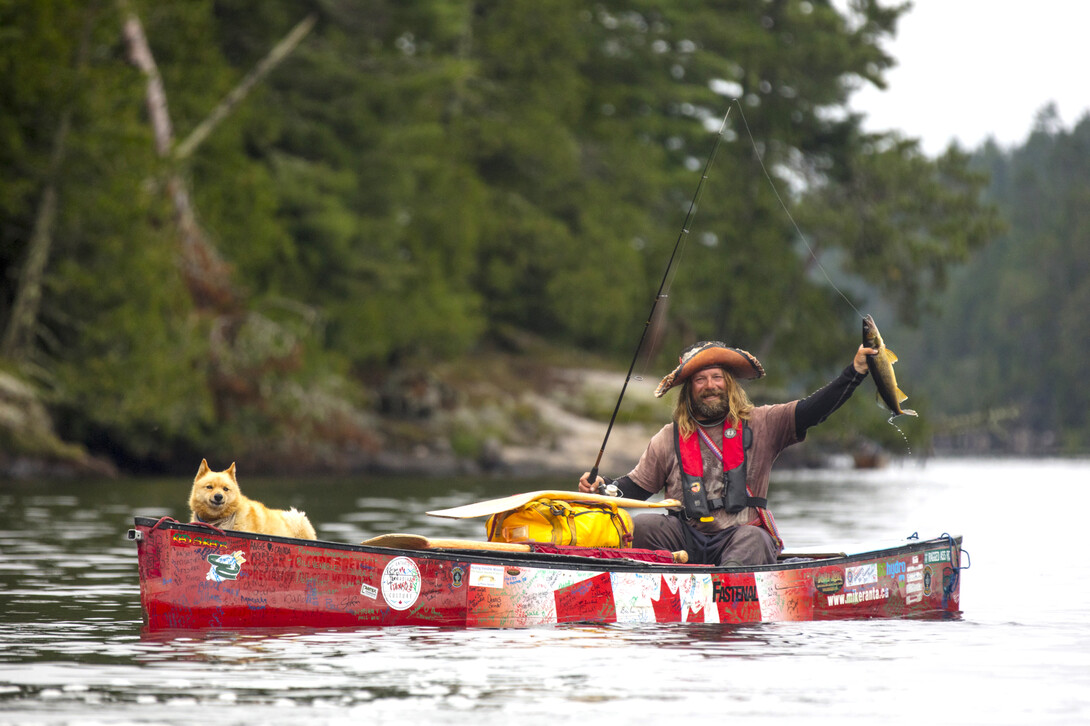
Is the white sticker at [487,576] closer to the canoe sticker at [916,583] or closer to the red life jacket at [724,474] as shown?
the red life jacket at [724,474]

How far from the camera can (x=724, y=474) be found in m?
9.64

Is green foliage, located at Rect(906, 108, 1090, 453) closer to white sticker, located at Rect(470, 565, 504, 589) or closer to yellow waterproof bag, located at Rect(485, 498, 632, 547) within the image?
yellow waterproof bag, located at Rect(485, 498, 632, 547)

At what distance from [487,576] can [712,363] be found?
189 centimetres

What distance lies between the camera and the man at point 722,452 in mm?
9602

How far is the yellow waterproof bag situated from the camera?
31.6 ft

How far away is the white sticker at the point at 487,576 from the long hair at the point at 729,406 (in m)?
1.49

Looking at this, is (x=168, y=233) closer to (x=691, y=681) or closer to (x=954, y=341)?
(x=691, y=681)

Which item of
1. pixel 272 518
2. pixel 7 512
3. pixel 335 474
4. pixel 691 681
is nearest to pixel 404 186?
pixel 335 474

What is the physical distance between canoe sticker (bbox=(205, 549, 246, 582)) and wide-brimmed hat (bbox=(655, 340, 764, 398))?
2.65m

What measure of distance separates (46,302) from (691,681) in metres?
23.4

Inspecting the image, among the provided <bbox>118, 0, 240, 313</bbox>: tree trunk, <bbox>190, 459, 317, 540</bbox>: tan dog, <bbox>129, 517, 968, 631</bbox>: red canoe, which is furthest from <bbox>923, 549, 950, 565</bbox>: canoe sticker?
<bbox>118, 0, 240, 313</bbox>: tree trunk

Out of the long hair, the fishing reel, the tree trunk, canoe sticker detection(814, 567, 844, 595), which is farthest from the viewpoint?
the tree trunk

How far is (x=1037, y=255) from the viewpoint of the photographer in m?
96.5

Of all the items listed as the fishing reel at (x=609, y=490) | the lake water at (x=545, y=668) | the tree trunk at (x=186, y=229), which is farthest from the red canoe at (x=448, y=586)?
the tree trunk at (x=186, y=229)
